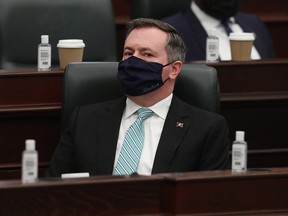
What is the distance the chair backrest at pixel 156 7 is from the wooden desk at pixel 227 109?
963 millimetres

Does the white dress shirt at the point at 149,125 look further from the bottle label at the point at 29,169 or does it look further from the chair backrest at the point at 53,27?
the chair backrest at the point at 53,27

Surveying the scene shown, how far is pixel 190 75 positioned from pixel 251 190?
2.92 feet

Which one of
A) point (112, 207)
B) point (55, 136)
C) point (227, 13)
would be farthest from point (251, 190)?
point (227, 13)

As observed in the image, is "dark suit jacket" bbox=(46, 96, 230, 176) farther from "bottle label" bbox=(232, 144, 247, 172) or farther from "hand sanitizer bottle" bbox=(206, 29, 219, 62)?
"hand sanitizer bottle" bbox=(206, 29, 219, 62)

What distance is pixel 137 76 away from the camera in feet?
10.6

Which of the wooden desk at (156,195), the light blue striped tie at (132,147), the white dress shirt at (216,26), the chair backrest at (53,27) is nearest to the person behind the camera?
the wooden desk at (156,195)

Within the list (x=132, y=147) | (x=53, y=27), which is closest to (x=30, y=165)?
(x=132, y=147)

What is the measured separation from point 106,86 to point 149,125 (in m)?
0.21

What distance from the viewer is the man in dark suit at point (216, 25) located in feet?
15.0

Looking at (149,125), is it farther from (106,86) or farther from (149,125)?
(106,86)

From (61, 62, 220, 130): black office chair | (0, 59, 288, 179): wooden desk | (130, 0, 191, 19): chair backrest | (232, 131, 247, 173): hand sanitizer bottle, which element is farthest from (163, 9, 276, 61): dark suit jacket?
(232, 131, 247, 173): hand sanitizer bottle

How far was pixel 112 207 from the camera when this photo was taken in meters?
2.48

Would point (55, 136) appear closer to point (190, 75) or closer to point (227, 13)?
point (190, 75)

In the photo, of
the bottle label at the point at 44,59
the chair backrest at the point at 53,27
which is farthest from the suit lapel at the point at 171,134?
the chair backrest at the point at 53,27
